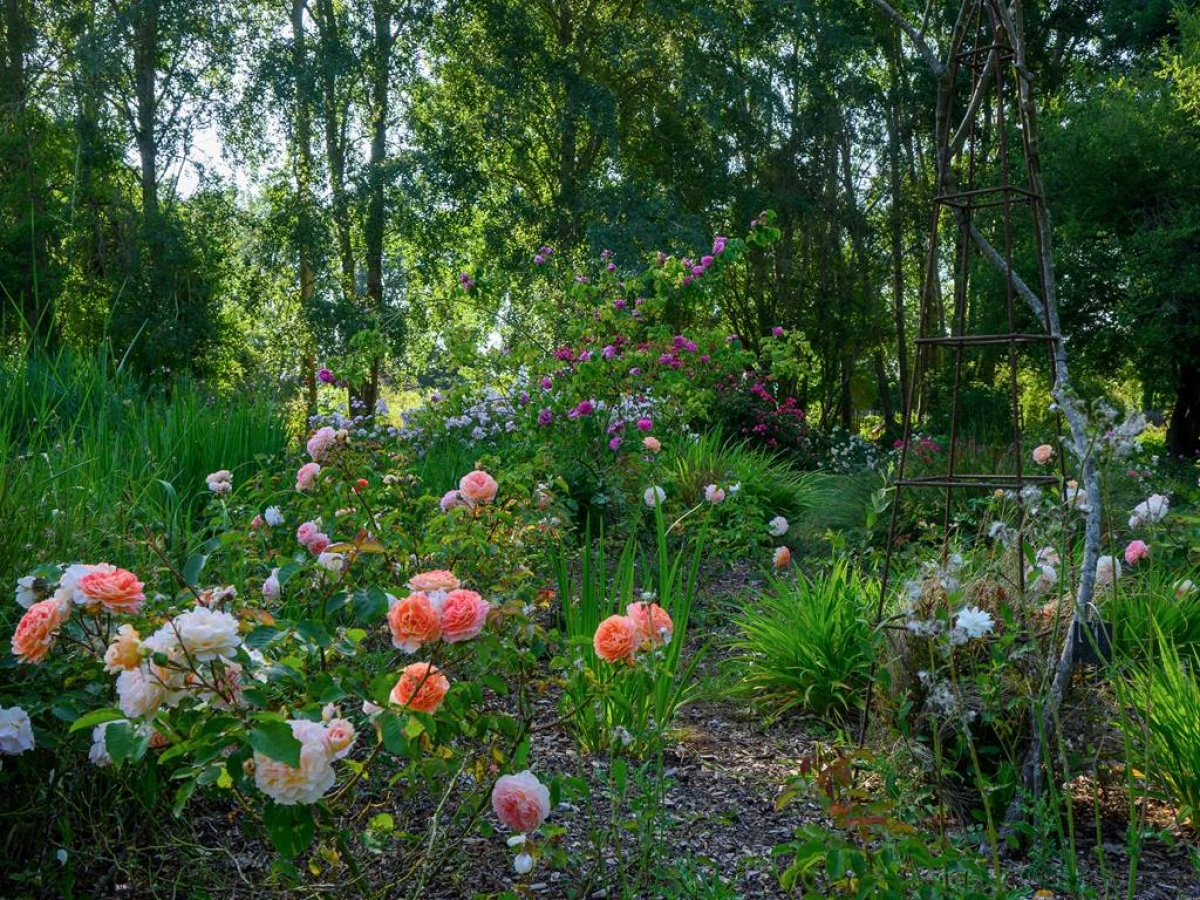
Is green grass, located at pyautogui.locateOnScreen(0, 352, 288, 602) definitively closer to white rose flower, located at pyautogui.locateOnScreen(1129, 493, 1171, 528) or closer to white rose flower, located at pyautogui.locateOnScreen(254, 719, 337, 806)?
white rose flower, located at pyautogui.locateOnScreen(254, 719, 337, 806)

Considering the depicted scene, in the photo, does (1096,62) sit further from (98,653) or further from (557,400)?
(98,653)

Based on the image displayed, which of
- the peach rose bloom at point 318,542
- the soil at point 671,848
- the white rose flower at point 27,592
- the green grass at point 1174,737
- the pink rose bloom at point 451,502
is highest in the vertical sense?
the white rose flower at point 27,592

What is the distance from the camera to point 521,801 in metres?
1.56

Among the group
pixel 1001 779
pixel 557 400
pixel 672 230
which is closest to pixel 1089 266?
pixel 672 230

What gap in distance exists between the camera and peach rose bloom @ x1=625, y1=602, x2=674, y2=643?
1.88m

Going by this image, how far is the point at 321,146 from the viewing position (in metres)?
15.5

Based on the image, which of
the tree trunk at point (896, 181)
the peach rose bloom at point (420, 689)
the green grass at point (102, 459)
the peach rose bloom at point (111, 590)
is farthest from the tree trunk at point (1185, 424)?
the peach rose bloom at point (111, 590)

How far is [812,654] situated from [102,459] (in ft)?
7.23

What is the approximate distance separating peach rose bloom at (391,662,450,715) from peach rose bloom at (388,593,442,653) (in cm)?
4

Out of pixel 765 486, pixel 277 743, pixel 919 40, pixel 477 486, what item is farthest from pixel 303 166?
pixel 277 743

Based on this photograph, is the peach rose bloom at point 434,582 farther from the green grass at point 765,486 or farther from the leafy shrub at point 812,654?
the green grass at point 765,486

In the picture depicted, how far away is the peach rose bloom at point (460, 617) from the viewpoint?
1.52 metres

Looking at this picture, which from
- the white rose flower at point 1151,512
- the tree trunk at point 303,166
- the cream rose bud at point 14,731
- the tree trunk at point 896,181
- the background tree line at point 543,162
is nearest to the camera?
the cream rose bud at point 14,731

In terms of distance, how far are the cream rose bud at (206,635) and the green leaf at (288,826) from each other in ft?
0.82
